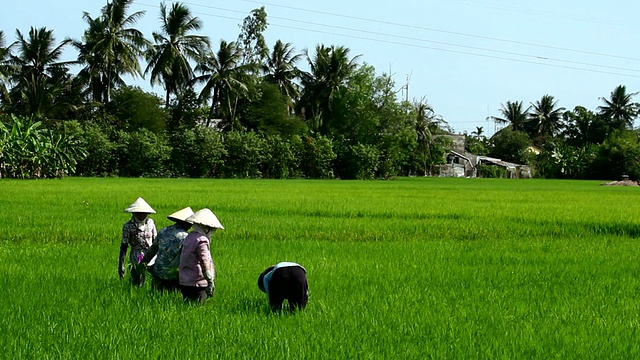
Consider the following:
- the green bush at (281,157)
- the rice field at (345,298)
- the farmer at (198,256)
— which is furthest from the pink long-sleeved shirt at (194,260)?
the green bush at (281,157)

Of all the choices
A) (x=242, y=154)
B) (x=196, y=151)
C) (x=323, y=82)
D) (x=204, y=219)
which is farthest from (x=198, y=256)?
→ (x=323, y=82)

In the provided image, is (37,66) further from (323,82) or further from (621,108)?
(621,108)

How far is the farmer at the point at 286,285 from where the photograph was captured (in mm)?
4871

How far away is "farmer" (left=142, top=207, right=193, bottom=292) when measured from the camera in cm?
525

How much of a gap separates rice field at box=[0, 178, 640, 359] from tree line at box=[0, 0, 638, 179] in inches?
882

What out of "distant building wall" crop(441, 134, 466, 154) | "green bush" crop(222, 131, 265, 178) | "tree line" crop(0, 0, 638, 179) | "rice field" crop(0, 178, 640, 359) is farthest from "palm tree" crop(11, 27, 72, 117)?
"distant building wall" crop(441, 134, 466, 154)

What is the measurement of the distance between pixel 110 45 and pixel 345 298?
3638 centimetres

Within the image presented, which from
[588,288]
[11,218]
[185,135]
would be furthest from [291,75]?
[588,288]

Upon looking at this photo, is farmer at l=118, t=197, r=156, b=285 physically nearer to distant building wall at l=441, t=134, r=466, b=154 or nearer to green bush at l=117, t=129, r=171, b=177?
green bush at l=117, t=129, r=171, b=177

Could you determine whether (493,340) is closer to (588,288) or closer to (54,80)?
(588,288)

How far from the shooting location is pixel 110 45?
3941cm

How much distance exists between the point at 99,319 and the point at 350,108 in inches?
1819

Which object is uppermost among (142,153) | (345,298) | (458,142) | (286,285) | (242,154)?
(458,142)

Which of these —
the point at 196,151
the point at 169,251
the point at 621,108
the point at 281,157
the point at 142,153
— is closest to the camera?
the point at 169,251
